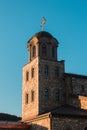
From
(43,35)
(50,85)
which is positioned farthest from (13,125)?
(43,35)

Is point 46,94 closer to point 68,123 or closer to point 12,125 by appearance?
point 12,125

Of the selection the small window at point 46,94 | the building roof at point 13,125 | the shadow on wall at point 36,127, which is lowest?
the shadow on wall at point 36,127

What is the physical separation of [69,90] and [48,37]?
833 centimetres

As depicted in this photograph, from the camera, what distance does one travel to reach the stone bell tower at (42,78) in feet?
139

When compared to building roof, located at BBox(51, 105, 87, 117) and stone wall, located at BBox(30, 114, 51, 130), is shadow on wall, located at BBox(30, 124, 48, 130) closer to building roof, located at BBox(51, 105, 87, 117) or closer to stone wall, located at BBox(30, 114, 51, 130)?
stone wall, located at BBox(30, 114, 51, 130)

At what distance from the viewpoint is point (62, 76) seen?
4494cm

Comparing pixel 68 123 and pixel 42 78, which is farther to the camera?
pixel 42 78

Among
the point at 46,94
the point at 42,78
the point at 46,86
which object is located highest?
the point at 42,78

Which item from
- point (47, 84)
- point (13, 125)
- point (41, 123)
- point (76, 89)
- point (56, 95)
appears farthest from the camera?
point (76, 89)

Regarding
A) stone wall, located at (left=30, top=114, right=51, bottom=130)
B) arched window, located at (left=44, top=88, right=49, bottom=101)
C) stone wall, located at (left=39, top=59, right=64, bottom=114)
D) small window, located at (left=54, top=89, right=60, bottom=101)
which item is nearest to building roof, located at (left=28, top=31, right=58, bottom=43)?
stone wall, located at (left=39, top=59, right=64, bottom=114)

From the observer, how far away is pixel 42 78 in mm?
43000

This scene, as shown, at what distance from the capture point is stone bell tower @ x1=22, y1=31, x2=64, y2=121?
42344mm

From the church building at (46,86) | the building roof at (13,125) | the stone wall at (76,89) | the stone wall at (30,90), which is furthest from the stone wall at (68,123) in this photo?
the building roof at (13,125)

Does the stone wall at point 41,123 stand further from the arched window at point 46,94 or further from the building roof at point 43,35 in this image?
the building roof at point 43,35
